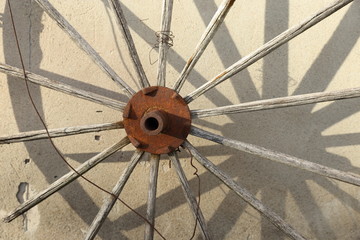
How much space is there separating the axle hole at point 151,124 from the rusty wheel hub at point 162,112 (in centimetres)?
7

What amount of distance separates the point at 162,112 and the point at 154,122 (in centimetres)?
9

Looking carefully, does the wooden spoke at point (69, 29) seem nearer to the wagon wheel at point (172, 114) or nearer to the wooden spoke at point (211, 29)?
the wagon wheel at point (172, 114)

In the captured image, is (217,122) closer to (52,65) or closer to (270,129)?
(270,129)

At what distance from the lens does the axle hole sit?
2.21 m

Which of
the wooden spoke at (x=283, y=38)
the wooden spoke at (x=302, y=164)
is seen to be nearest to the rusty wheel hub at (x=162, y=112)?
the wooden spoke at (x=283, y=38)

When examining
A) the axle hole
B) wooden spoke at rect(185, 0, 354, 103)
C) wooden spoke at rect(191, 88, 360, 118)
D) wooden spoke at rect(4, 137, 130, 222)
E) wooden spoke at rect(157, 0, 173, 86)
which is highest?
wooden spoke at rect(157, 0, 173, 86)

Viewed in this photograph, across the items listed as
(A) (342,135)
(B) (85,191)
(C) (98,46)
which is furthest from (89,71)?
(A) (342,135)

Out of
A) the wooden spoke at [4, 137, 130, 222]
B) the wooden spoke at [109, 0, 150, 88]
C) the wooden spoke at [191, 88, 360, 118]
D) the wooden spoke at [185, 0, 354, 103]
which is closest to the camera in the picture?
the wooden spoke at [185, 0, 354, 103]

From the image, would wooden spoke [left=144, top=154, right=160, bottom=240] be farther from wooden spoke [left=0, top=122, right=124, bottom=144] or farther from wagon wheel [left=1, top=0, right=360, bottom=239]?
wooden spoke [left=0, top=122, right=124, bottom=144]

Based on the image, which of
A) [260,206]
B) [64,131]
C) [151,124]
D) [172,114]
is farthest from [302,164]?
[64,131]

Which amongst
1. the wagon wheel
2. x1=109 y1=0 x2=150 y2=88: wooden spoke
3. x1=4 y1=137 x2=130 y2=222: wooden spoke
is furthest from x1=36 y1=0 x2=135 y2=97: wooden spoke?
x1=4 y1=137 x2=130 y2=222: wooden spoke

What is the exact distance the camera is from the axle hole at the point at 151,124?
2.21m

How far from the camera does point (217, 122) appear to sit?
3.05 metres

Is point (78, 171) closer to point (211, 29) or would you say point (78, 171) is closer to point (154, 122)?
point (154, 122)
